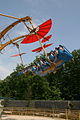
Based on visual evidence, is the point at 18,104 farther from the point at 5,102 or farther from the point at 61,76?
the point at 61,76

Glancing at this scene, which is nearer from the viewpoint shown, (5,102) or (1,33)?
(1,33)

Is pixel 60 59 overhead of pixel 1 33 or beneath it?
beneath

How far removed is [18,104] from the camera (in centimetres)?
3067

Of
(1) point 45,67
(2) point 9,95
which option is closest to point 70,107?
(1) point 45,67

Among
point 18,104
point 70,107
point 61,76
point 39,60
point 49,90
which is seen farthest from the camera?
point 61,76

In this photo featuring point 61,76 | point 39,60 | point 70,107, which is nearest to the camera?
point 39,60

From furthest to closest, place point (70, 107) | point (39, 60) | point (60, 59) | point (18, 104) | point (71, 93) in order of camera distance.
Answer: point (71, 93)
point (18, 104)
point (70, 107)
point (39, 60)
point (60, 59)

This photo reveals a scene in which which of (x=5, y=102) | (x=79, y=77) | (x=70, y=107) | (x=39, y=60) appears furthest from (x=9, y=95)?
(x=39, y=60)

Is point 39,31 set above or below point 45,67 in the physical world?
above

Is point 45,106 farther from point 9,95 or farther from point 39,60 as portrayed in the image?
point 9,95

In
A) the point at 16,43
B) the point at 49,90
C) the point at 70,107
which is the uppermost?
the point at 16,43

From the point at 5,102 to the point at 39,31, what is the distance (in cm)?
2171

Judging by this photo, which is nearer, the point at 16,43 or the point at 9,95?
the point at 16,43

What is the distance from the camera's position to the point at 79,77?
41969 millimetres
